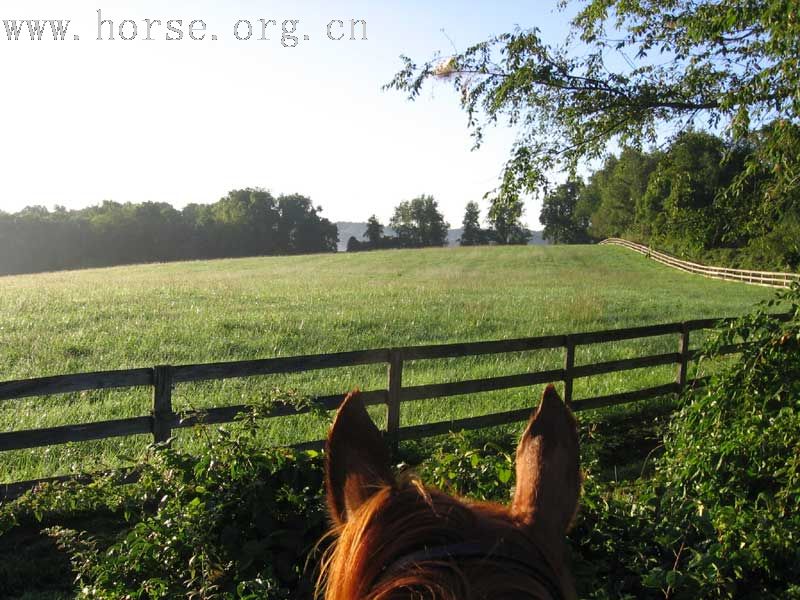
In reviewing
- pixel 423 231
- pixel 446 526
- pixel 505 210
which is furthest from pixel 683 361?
pixel 423 231

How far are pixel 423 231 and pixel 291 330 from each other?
107159 mm

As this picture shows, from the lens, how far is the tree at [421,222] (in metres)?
119

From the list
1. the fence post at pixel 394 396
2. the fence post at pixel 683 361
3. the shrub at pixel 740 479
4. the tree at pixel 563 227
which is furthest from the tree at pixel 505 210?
the tree at pixel 563 227

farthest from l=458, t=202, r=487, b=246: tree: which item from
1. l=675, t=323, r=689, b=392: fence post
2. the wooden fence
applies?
l=675, t=323, r=689, b=392: fence post

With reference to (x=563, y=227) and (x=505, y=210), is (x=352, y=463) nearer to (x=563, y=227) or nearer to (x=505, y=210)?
(x=505, y=210)

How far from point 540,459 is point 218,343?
1224 centimetres

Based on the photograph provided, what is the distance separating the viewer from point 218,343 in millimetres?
12914

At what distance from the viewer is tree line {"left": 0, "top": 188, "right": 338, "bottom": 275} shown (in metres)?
74.7

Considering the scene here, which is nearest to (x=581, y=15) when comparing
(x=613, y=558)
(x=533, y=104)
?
(x=533, y=104)

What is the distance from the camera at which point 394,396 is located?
6801 millimetres

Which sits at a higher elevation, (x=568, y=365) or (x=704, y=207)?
(x=704, y=207)

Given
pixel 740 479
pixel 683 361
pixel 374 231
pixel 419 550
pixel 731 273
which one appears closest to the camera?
pixel 419 550

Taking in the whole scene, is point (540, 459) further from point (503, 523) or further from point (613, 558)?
point (613, 558)

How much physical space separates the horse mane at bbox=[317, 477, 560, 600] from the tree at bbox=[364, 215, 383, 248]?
106383mm
